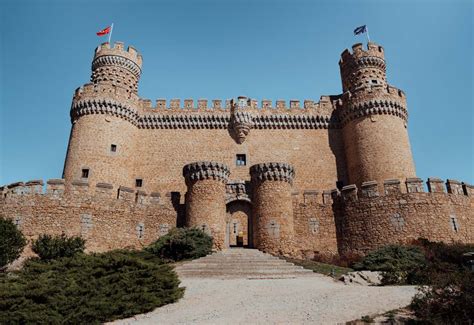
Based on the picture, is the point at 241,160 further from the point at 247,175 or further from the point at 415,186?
the point at 415,186

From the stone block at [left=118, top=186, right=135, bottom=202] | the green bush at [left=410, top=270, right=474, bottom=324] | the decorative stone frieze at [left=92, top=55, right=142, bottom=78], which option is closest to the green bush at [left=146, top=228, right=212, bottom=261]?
the stone block at [left=118, top=186, right=135, bottom=202]

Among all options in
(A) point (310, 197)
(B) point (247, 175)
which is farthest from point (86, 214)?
(A) point (310, 197)

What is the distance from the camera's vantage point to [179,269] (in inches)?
582

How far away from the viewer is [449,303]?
25.0 ft

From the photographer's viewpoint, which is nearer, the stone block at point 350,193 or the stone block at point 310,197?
the stone block at point 350,193

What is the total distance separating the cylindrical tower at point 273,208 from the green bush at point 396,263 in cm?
500

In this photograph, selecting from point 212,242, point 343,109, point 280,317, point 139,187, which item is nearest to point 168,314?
point 280,317

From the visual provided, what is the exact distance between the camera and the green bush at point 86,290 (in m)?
8.21

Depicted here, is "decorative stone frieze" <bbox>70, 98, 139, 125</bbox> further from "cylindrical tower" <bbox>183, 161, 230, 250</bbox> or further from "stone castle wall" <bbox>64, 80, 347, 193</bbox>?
"cylindrical tower" <bbox>183, 161, 230, 250</bbox>

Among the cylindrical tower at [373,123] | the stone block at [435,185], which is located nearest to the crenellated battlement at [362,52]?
the cylindrical tower at [373,123]

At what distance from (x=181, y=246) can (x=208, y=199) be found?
11.3ft

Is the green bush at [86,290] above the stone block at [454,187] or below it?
below

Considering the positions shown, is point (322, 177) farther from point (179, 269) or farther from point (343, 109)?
point (179, 269)

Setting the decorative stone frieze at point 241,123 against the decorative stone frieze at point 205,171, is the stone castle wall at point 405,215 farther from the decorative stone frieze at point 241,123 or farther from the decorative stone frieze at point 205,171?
the decorative stone frieze at point 241,123
